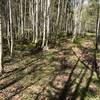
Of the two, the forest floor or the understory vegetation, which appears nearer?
the forest floor

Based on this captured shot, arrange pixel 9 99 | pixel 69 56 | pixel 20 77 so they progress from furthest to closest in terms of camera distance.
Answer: pixel 69 56
pixel 20 77
pixel 9 99

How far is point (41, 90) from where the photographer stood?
46.8 ft

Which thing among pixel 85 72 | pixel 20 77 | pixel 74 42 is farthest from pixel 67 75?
pixel 74 42

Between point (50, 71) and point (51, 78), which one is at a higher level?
point (50, 71)

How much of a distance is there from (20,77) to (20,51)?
28.0 ft

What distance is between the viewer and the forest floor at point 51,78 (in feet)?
45.2

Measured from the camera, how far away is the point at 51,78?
16422 mm

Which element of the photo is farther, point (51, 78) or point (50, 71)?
point (50, 71)

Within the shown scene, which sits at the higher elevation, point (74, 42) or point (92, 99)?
point (74, 42)

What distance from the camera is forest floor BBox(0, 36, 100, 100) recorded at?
1377 cm

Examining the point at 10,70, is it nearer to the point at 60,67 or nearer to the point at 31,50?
the point at 60,67

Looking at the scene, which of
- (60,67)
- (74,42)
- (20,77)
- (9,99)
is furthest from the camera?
(74,42)

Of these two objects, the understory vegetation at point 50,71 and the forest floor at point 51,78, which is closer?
the forest floor at point 51,78

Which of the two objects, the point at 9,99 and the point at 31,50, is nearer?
the point at 9,99
